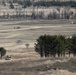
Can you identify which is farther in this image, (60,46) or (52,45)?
(52,45)

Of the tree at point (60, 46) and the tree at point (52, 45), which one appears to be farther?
the tree at point (52, 45)

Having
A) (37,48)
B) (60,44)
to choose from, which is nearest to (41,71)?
(60,44)

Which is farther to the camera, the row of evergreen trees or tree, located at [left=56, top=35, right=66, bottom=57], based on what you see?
the row of evergreen trees

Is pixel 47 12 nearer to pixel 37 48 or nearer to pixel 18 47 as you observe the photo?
pixel 18 47

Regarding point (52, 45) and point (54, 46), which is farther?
point (52, 45)

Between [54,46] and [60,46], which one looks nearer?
[60,46]

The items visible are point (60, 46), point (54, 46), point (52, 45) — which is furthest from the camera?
point (52, 45)

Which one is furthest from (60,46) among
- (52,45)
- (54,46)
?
(52,45)

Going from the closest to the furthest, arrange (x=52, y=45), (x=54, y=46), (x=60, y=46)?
1. (x=60, y=46)
2. (x=54, y=46)
3. (x=52, y=45)

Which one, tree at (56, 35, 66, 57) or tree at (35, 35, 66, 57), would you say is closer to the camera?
tree at (56, 35, 66, 57)

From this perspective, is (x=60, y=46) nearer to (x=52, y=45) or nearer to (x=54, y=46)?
(x=54, y=46)

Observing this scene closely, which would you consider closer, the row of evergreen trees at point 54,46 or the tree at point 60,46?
the tree at point 60,46
